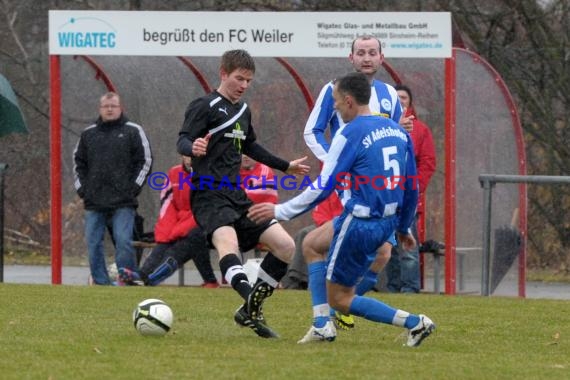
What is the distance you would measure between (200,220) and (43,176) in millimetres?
11592

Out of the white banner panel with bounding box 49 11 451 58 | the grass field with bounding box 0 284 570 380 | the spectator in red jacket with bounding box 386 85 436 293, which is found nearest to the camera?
the grass field with bounding box 0 284 570 380

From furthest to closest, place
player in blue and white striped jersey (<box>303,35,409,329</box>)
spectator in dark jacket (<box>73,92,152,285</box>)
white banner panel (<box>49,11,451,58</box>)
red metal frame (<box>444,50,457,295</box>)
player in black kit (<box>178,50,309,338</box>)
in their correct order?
spectator in dark jacket (<box>73,92,152,285</box>) < white banner panel (<box>49,11,451,58</box>) < red metal frame (<box>444,50,457,295</box>) < player in blue and white striped jersey (<box>303,35,409,329</box>) < player in black kit (<box>178,50,309,338</box>)

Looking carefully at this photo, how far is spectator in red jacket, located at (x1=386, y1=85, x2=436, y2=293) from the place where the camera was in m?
13.2

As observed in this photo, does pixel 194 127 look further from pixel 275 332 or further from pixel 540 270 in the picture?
pixel 540 270

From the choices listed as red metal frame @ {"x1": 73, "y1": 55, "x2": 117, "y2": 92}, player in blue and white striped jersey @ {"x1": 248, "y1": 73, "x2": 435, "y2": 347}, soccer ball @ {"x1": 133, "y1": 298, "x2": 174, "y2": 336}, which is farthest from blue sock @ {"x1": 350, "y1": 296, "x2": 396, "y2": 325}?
red metal frame @ {"x1": 73, "y1": 55, "x2": 117, "y2": 92}

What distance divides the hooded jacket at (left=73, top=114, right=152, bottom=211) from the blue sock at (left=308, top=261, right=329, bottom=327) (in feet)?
19.3

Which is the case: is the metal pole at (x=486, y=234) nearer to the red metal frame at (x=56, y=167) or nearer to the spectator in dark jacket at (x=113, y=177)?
the spectator in dark jacket at (x=113, y=177)

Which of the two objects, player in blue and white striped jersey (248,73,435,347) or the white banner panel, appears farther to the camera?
the white banner panel

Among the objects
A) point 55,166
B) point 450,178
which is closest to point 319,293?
point 450,178

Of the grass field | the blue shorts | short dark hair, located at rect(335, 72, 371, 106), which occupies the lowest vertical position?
the grass field

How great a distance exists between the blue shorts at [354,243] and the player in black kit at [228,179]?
680mm

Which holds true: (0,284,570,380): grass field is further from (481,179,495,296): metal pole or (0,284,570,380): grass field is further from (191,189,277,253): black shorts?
(481,179,495,296): metal pole

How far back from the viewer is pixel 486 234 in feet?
44.0

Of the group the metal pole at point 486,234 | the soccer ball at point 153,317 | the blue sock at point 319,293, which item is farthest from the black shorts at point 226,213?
the metal pole at point 486,234
